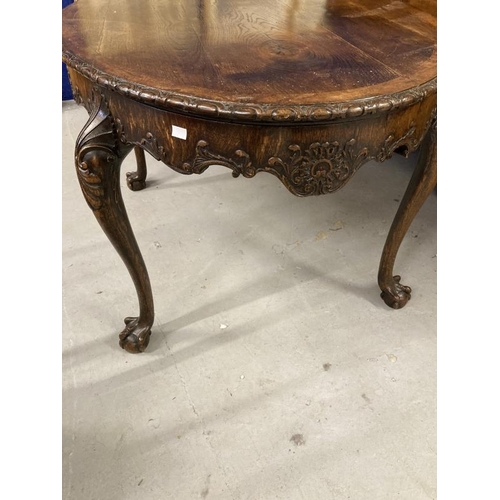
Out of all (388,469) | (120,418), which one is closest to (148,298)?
(120,418)

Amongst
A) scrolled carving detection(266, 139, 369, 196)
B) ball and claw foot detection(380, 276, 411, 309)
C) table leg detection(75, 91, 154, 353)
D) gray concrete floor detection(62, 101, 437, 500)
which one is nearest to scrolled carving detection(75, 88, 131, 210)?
table leg detection(75, 91, 154, 353)

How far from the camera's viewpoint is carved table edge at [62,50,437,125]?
2.43ft

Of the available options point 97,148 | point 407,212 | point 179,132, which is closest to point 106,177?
point 97,148

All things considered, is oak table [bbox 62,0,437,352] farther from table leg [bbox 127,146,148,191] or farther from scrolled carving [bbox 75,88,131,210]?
table leg [bbox 127,146,148,191]

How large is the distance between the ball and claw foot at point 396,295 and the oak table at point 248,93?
36cm

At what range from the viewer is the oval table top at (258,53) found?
0.77 metres

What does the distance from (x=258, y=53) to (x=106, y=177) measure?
15.2 inches

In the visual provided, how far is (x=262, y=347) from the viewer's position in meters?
1.25

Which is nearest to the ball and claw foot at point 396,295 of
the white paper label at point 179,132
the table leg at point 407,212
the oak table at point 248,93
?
the table leg at point 407,212

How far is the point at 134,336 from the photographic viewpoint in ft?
3.93

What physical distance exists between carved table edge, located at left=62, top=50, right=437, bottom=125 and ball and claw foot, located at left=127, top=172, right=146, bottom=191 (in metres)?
0.97

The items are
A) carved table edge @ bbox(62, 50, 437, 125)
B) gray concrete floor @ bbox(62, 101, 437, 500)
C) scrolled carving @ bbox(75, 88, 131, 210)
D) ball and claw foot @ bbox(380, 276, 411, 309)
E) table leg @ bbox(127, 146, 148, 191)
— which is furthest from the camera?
table leg @ bbox(127, 146, 148, 191)

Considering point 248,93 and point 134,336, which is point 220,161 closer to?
point 248,93

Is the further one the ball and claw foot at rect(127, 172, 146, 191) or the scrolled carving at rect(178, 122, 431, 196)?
the ball and claw foot at rect(127, 172, 146, 191)
